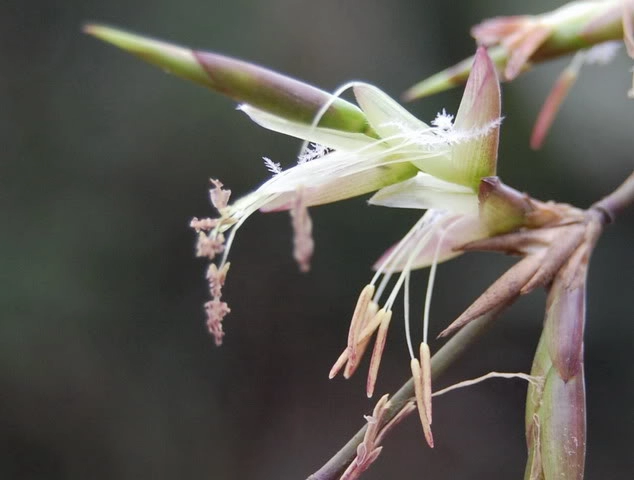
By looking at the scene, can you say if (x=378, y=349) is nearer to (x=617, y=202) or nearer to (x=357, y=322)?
(x=357, y=322)

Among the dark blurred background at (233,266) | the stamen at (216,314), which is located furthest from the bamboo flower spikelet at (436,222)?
the dark blurred background at (233,266)

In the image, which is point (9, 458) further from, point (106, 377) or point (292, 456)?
point (292, 456)

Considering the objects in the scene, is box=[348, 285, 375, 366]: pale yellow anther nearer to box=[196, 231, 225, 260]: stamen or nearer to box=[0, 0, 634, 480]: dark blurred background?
box=[196, 231, 225, 260]: stamen

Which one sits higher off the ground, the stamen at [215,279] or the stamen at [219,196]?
the stamen at [219,196]

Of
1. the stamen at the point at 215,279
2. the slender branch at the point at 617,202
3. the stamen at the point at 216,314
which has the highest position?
the stamen at the point at 215,279

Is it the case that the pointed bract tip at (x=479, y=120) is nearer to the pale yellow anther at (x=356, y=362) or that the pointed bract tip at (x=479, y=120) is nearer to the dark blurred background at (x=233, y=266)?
the pale yellow anther at (x=356, y=362)

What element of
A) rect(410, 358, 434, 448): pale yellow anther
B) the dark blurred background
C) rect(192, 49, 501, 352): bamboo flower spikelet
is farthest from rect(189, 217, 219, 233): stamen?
the dark blurred background

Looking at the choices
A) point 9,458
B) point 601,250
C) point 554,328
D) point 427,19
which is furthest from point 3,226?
point 554,328
